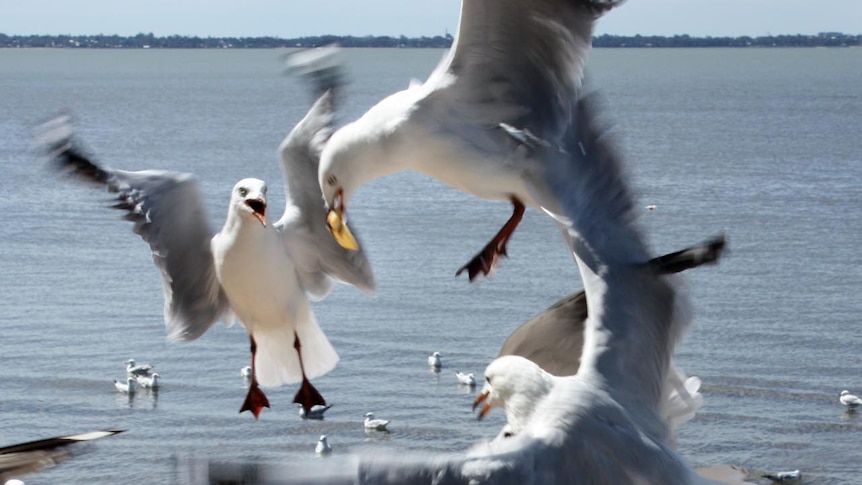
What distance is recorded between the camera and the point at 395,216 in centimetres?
2331

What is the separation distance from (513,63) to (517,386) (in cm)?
156

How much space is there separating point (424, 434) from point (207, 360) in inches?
139

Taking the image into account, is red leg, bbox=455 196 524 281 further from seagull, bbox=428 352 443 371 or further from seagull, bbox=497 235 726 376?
A: seagull, bbox=428 352 443 371

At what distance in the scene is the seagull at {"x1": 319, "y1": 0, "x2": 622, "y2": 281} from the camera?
555 cm

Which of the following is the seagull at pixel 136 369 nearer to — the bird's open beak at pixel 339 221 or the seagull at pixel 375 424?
the seagull at pixel 375 424

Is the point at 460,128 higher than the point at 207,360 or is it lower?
higher

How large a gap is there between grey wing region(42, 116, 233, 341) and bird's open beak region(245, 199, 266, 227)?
290 millimetres

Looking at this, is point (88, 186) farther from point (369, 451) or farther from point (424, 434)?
point (424, 434)

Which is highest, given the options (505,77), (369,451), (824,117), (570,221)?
(505,77)

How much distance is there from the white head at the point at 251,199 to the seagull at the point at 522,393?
5.84ft

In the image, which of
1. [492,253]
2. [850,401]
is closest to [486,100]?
[492,253]

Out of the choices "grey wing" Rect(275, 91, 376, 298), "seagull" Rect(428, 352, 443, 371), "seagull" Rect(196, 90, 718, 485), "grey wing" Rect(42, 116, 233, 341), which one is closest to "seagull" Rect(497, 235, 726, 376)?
"seagull" Rect(196, 90, 718, 485)

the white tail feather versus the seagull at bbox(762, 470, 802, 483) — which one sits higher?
the white tail feather

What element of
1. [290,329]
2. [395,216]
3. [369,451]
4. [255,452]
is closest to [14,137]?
[395,216]
